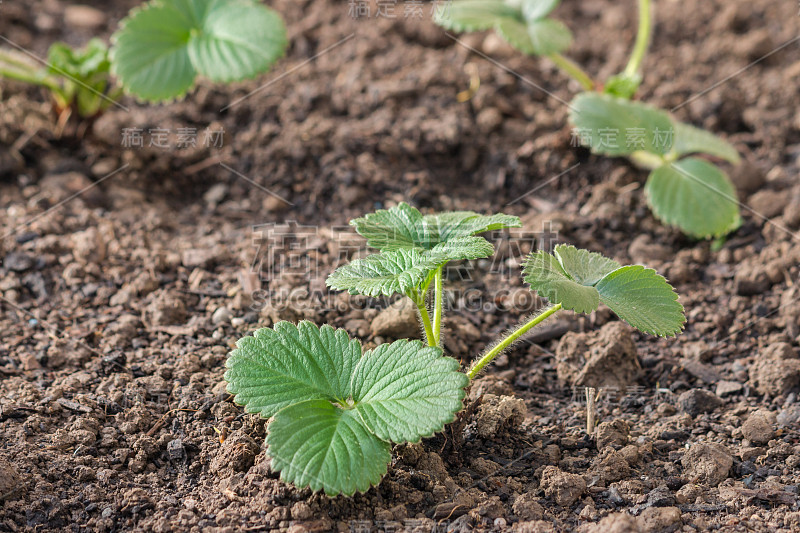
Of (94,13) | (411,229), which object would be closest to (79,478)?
(411,229)

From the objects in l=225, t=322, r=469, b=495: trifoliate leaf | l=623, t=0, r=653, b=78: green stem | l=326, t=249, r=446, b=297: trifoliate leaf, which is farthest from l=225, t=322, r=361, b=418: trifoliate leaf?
l=623, t=0, r=653, b=78: green stem

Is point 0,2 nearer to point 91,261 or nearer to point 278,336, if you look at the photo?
point 91,261

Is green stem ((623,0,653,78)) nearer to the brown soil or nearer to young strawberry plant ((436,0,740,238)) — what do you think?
young strawberry plant ((436,0,740,238))

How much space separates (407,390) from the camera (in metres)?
1.50

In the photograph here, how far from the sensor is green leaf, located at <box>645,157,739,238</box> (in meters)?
2.39

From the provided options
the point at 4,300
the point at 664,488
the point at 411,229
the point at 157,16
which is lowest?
the point at 664,488

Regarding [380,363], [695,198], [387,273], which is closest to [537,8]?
[695,198]

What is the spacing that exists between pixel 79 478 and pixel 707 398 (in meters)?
1.52

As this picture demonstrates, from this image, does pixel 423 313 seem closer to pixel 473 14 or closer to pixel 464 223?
pixel 464 223

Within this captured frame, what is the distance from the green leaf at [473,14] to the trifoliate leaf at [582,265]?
123 centimetres

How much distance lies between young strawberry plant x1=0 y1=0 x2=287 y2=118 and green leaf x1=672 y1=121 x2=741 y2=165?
1.45 m

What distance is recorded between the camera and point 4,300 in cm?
209

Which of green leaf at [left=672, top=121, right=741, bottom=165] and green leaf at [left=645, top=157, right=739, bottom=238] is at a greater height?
green leaf at [left=672, top=121, right=741, bottom=165]

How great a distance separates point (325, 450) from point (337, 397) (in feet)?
0.46
